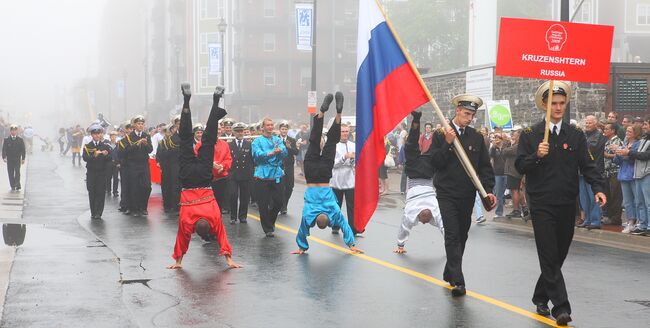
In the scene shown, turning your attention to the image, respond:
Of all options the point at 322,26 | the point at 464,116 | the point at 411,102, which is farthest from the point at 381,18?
the point at 322,26

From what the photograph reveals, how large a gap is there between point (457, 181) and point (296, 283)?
2.09 meters

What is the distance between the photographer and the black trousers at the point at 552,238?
8008mm

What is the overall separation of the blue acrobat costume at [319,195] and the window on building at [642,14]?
202ft

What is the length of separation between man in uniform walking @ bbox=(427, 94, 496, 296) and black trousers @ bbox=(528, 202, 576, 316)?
43.2 inches

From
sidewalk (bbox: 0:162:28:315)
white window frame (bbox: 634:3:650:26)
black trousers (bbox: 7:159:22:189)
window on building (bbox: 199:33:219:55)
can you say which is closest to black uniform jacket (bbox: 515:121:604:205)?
sidewalk (bbox: 0:162:28:315)

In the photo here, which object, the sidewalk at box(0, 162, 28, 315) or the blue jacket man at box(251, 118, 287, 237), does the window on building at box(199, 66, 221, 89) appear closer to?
the sidewalk at box(0, 162, 28, 315)

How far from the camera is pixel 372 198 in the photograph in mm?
10086

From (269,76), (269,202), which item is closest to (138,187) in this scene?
(269,202)

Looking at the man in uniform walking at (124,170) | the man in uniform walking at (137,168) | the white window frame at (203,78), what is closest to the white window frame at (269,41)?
the white window frame at (203,78)

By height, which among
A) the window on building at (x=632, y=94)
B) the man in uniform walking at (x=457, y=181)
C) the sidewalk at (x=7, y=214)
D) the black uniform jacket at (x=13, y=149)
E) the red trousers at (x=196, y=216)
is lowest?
the sidewalk at (x=7, y=214)

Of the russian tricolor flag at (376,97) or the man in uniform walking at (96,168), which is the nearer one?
the russian tricolor flag at (376,97)

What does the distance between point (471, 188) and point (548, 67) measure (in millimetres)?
1620

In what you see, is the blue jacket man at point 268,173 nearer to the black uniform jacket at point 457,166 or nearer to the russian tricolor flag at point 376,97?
the russian tricolor flag at point 376,97

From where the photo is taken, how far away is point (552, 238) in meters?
8.07
